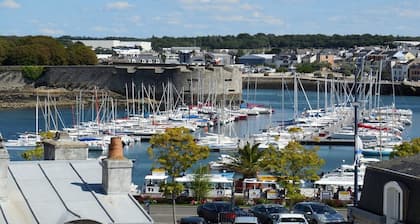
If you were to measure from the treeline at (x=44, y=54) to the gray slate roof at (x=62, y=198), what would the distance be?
9758cm

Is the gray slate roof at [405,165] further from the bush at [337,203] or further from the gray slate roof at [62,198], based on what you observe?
the bush at [337,203]

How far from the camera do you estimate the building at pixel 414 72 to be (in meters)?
140

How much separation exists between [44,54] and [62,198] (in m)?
99.6

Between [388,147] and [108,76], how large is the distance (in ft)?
172

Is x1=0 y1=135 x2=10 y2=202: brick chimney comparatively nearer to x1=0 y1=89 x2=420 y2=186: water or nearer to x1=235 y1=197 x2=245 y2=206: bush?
x1=235 y1=197 x2=245 y2=206: bush

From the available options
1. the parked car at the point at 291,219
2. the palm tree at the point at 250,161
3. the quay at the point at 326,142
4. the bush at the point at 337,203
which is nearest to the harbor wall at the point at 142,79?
the quay at the point at 326,142

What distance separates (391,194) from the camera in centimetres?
1003

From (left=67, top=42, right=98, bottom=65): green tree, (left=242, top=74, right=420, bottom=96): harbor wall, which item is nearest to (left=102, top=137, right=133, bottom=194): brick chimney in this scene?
(left=67, top=42, right=98, bottom=65): green tree

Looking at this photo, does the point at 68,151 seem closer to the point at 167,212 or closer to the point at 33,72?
the point at 167,212

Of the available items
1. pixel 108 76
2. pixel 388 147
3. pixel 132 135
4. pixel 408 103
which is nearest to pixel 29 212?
pixel 388 147

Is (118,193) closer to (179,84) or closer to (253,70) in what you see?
(179,84)

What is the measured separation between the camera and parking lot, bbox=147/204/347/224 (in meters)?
20.7

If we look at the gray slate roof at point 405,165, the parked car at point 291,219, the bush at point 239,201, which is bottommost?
the bush at point 239,201

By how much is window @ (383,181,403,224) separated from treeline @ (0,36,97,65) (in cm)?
9827
